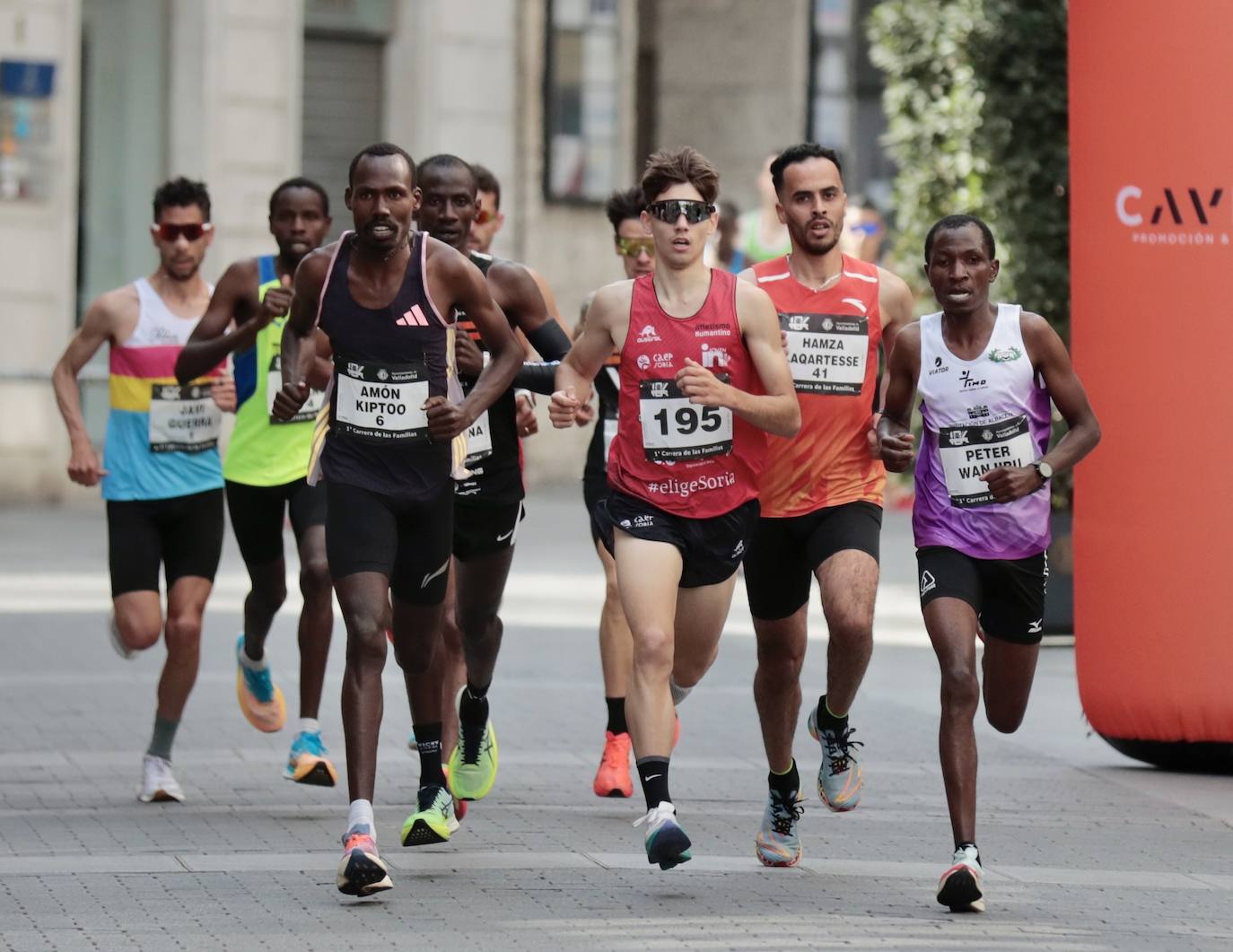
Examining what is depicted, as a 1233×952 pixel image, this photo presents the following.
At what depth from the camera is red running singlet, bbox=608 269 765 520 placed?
752 cm

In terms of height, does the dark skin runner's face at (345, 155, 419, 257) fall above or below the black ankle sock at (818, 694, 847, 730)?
above

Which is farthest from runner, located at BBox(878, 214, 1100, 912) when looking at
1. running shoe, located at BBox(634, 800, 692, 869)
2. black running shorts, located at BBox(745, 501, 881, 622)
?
running shoe, located at BBox(634, 800, 692, 869)

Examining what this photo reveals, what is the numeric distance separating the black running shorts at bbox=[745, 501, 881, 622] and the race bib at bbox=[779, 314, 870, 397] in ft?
1.21

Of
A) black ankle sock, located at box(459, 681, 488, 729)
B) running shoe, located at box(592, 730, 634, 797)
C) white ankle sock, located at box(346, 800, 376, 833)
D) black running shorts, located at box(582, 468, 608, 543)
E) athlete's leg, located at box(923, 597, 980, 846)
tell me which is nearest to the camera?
white ankle sock, located at box(346, 800, 376, 833)

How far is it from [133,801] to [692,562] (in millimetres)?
2493

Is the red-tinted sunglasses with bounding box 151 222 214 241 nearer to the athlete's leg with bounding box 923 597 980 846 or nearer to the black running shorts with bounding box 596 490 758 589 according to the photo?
the black running shorts with bounding box 596 490 758 589

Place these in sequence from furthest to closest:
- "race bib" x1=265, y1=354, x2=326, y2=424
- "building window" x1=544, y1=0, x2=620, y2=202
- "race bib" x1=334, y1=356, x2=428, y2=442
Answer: "building window" x1=544, y1=0, x2=620, y2=202
"race bib" x1=265, y1=354, x2=326, y2=424
"race bib" x1=334, y1=356, x2=428, y2=442

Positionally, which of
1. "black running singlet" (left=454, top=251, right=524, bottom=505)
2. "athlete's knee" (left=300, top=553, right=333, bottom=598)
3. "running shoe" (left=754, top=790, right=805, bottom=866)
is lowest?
"running shoe" (left=754, top=790, right=805, bottom=866)

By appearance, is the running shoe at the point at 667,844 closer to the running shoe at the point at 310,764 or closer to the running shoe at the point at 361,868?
the running shoe at the point at 361,868

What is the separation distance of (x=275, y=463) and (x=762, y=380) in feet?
8.51

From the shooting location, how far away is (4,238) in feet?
66.3

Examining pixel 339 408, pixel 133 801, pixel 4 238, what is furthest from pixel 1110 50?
pixel 4 238

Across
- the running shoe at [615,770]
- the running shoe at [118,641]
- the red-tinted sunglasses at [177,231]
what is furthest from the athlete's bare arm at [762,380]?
the running shoe at [118,641]

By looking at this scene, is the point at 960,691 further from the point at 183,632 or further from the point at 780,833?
the point at 183,632
